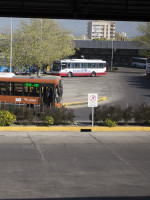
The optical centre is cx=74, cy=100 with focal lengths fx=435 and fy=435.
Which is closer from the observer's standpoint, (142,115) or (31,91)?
(142,115)

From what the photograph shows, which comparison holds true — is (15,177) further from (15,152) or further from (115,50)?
(115,50)

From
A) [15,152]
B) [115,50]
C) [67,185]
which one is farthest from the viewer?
[115,50]

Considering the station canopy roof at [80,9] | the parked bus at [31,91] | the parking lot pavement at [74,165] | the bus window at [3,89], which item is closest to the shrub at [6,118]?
the parking lot pavement at [74,165]

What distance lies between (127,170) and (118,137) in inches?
256

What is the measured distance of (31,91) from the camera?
28766 mm

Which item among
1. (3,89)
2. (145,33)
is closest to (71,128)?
(3,89)

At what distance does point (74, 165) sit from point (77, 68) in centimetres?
5377

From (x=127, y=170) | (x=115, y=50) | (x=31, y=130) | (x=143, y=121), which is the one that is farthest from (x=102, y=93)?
(x=115, y=50)

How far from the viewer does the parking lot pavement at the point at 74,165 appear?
1175cm

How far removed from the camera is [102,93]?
43938 mm

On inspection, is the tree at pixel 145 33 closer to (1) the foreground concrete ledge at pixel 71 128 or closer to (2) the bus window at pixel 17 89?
(2) the bus window at pixel 17 89

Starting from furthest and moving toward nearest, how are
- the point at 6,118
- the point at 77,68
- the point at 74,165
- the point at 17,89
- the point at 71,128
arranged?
the point at 77,68 → the point at 17,89 → the point at 71,128 → the point at 6,118 → the point at 74,165

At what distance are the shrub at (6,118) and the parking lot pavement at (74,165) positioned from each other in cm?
108

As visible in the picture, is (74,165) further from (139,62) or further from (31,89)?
(139,62)
